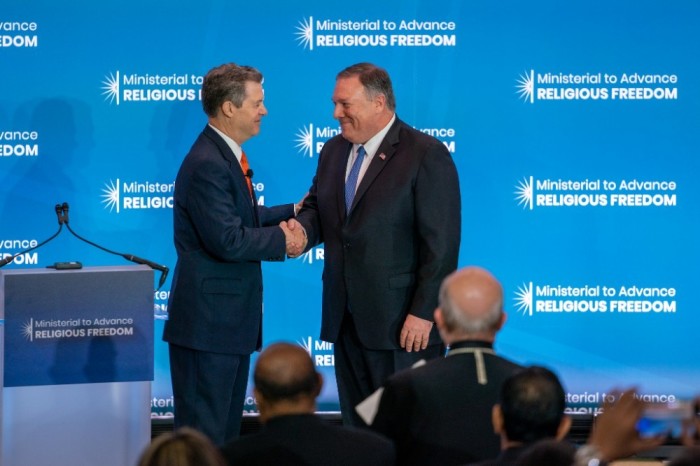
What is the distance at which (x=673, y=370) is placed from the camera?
5898 millimetres

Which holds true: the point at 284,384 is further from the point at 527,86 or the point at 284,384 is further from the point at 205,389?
the point at 527,86

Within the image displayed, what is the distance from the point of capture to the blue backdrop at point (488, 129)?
5840 millimetres

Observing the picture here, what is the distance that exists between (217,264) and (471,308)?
1.61m

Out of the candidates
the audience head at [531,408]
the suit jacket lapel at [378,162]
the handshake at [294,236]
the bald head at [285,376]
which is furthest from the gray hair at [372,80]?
the audience head at [531,408]

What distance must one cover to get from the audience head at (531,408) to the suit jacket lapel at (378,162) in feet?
6.63

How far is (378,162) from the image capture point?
4445 millimetres

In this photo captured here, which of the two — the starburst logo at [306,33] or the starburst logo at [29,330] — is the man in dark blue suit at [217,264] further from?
the starburst logo at [306,33]

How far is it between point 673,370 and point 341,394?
7.44 ft

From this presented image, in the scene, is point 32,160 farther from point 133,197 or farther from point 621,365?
point 621,365

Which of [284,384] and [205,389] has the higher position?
[284,384]

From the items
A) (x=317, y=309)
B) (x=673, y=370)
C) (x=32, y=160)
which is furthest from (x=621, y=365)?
(x=32, y=160)

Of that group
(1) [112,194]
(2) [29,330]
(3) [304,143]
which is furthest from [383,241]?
(1) [112,194]

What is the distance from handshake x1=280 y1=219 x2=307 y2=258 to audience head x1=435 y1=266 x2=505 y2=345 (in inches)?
58.3

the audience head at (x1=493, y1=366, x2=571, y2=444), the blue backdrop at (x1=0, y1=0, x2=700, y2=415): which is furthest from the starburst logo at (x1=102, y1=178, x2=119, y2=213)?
the audience head at (x1=493, y1=366, x2=571, y2=444)
